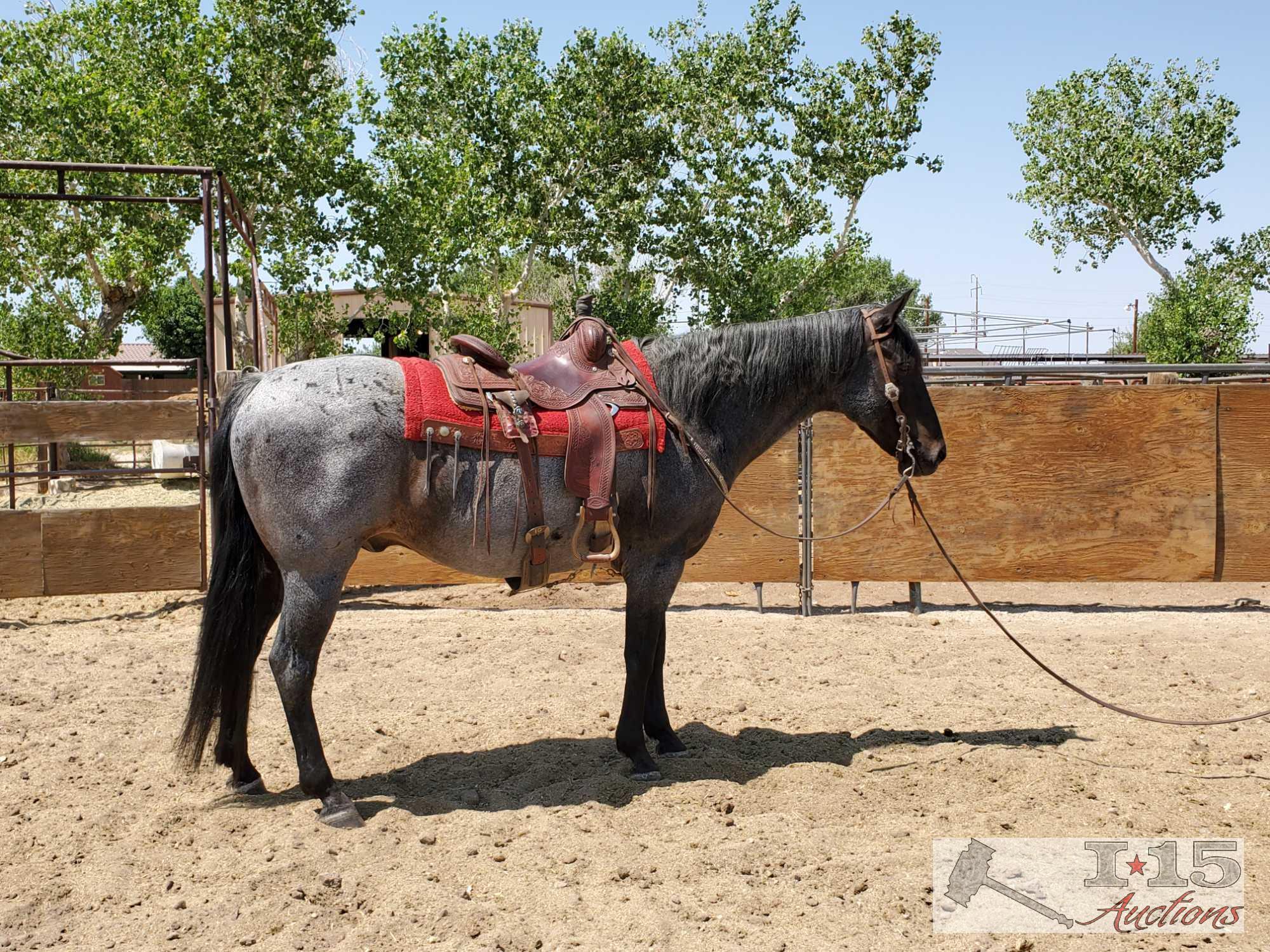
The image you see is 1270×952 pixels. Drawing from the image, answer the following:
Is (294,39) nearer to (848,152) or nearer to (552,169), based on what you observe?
(552,169)

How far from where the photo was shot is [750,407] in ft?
13.3

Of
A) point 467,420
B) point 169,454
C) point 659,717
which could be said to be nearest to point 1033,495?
point 659,717

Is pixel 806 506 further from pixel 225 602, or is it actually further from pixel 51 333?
pixel 51 333

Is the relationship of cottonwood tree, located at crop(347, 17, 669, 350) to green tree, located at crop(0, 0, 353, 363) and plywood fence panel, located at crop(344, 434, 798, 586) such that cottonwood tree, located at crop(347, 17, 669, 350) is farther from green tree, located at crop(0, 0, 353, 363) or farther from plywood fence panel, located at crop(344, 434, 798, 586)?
plywood fence panel, located at crop(344, 434, 798, 586)

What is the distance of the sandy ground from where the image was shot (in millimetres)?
2760

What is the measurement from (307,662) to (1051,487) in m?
5.41

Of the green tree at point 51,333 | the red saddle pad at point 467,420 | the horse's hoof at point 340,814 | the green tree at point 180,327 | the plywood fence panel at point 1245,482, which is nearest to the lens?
the horse's hoof at point 340,814

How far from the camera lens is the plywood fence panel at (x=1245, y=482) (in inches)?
272

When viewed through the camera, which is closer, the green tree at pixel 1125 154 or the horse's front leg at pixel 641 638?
the horse's front leg at pixel 641 638

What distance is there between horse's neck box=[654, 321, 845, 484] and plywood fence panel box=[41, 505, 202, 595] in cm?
454

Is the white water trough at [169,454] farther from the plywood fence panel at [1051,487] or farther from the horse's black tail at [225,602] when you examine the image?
the horse's black tail at [225,602]

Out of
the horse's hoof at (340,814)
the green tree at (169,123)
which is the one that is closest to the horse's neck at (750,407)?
the horse's hoof at (340,814)

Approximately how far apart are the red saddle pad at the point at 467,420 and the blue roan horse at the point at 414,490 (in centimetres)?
5

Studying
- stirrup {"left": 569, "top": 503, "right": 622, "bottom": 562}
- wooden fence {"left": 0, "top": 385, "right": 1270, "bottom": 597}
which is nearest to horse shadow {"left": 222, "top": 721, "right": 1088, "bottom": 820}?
stirrup {"left": 569, "top": 503, "right": 622, "bottom": 562}
